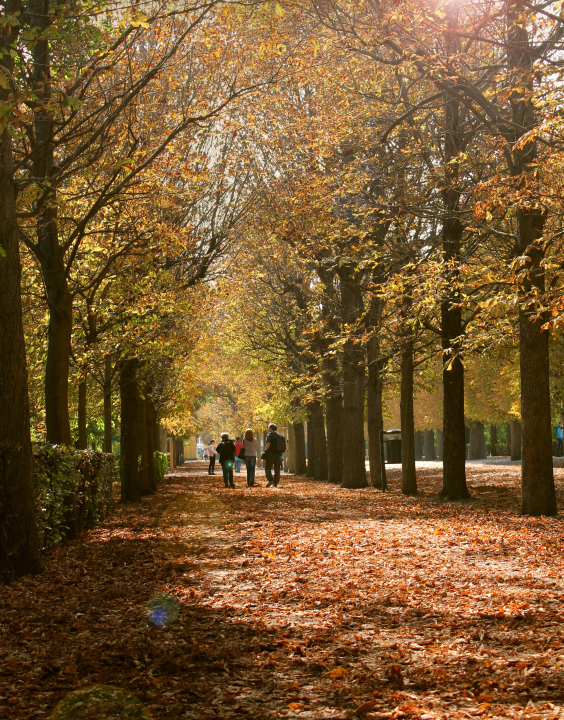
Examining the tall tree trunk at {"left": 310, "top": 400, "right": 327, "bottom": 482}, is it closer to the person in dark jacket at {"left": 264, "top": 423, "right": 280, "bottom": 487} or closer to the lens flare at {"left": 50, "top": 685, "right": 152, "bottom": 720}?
the person in dark jacket at {"left": 264, "top": 423, "right": 280, "bottom": 487}

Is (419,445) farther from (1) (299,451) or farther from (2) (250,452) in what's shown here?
(2) (250,452)

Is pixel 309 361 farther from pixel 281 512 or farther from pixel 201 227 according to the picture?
pixel 281 512

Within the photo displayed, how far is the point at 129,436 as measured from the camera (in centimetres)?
1800

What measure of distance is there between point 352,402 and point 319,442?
9299mm

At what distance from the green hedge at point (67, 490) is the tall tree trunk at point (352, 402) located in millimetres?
9248

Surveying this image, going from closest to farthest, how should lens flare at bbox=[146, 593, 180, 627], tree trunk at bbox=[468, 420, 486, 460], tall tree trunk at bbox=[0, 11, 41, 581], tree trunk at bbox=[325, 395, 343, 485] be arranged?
1. lens flare at bbox=[146, 593, 180, 627]
2. tall tree trunk at bbox=[0, 11, 41, 581]
3. tree trunk at bbox=[325, 395, 343, 485]
4. tree trunk at bbox=[468, 420, 486, 460]

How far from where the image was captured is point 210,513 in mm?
14703

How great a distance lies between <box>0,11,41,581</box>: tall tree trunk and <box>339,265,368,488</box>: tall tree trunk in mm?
13483

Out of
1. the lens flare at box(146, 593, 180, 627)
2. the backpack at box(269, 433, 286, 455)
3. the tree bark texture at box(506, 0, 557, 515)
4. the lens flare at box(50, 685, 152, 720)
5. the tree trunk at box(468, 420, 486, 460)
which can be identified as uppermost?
the tree bark texture at box(506, 0, 557, 515)

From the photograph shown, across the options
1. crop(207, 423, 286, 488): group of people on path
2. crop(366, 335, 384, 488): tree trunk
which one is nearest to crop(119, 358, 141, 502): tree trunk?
crop(207, 423, 286, 488): group of people on path

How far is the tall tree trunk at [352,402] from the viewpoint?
20.7m

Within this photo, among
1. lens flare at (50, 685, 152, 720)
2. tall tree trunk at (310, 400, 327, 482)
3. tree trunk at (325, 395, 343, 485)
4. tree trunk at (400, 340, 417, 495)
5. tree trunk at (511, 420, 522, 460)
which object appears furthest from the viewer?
tree trunk at (511, 420, 522, 460)

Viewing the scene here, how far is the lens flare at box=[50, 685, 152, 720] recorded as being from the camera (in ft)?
12.4

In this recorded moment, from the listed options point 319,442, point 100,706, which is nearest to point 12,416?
point 100,706
